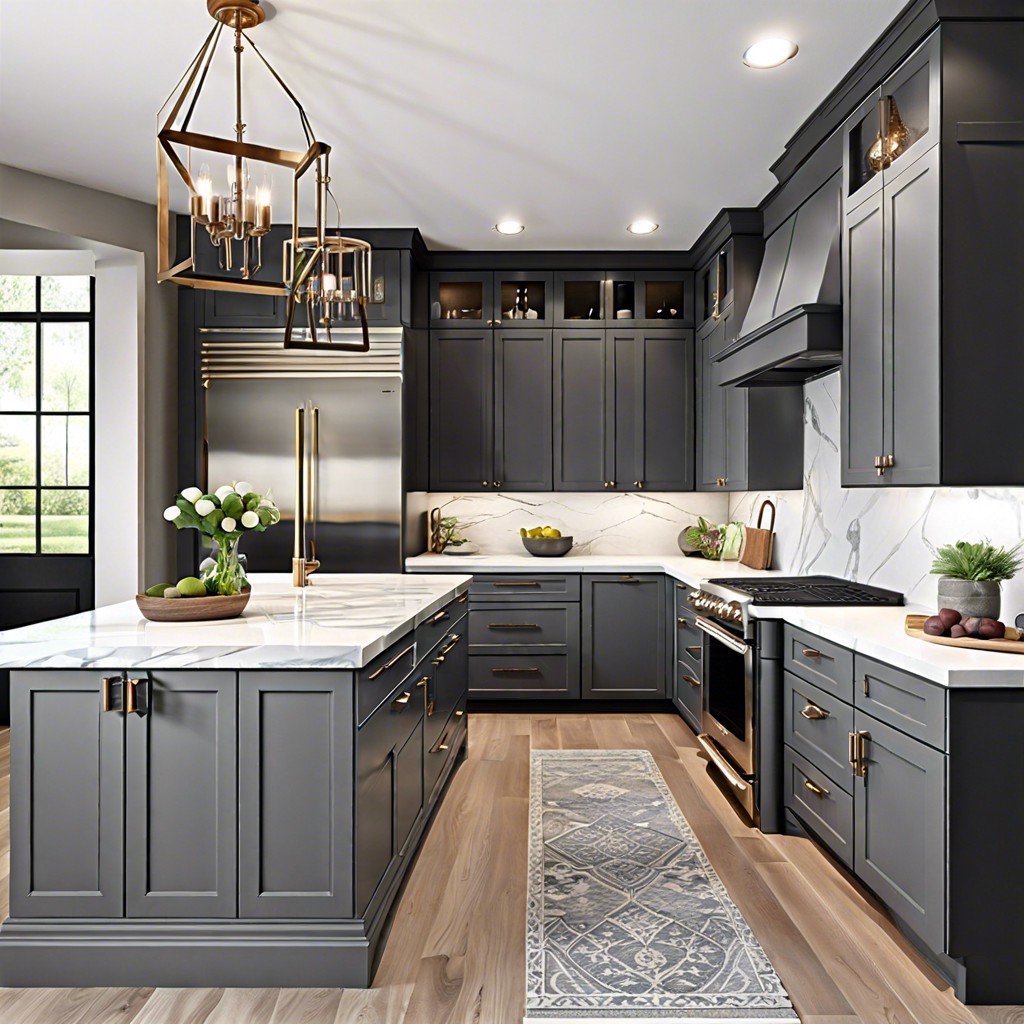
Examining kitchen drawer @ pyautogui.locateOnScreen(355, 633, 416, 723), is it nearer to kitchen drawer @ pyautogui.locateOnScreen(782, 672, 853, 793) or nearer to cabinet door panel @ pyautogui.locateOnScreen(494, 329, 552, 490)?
kitchen drawer @ pyautogui.locateOnScreen(782, 672, 853, 793)

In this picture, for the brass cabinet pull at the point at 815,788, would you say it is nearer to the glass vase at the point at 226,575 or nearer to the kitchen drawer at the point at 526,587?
the glass vase at the point at 226,575

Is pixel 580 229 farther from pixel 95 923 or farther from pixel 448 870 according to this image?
pixel 95 923

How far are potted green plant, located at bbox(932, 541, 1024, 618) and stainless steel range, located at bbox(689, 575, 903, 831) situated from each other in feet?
2.44

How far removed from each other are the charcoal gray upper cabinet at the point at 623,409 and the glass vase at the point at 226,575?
3146mm

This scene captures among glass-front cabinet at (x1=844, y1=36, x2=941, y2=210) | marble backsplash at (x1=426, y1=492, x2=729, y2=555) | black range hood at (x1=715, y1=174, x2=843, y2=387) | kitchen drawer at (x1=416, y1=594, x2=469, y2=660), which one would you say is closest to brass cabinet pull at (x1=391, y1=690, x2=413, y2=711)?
kitchen drawer at (x1=416, y1=594, x2=469, y2=660)

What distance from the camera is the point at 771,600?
11.5ft

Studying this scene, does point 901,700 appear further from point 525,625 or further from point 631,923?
point 525,625

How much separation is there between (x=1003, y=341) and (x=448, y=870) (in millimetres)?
2463

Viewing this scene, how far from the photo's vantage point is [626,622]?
537 cm

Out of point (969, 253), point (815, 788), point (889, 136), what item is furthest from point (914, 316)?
point (815, 788)

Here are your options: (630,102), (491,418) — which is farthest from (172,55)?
(491,418)

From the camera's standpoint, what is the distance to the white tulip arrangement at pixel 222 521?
8.98ft

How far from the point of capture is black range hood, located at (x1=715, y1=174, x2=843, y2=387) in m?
3.35

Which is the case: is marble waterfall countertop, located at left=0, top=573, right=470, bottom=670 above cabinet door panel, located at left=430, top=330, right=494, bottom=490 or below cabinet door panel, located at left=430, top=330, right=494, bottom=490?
below
